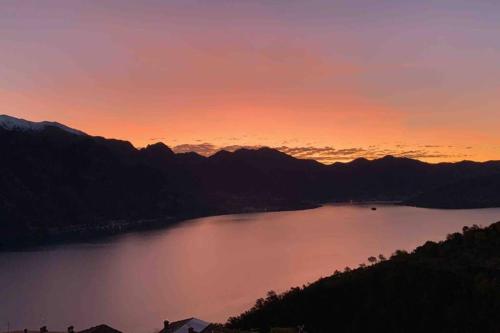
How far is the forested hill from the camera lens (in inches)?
1550

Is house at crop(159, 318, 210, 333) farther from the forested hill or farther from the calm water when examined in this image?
the calm water

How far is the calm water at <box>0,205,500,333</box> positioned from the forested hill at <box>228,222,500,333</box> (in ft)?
102

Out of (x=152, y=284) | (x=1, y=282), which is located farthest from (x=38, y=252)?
(x=152, y=284)

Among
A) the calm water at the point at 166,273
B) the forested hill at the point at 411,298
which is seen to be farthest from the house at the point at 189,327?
the calm water at the point at 166,273

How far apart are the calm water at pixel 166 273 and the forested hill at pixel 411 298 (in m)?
31.2

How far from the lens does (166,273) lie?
122438mm

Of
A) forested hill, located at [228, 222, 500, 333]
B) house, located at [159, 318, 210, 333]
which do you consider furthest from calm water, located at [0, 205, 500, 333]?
forested hill, located at [228, 222, 500, 333]

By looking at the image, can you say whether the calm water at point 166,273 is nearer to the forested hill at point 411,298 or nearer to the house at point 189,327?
the house at point 189,327

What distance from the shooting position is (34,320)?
82250 mm

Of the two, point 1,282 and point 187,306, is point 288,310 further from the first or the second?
point 1,282

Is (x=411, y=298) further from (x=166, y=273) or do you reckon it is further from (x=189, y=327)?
(x=166, y=273)

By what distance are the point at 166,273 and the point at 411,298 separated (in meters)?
86.3

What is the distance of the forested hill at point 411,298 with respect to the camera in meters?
39.4

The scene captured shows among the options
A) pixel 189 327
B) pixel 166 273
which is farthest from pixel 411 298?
pixel 166 273
